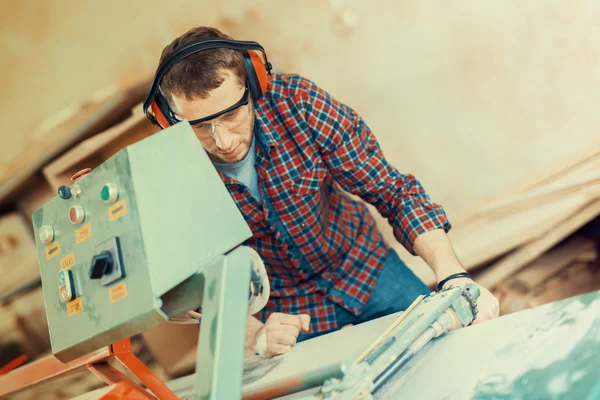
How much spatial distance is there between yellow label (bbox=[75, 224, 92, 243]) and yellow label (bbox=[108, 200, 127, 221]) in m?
0.06

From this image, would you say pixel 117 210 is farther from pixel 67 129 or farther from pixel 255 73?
pixel 67 129

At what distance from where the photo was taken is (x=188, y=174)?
2.74 feet

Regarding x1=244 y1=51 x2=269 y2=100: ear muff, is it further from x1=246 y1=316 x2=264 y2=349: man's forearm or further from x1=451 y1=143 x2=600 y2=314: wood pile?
x1=451 y1=143 x2=600 y2=314: wood pile

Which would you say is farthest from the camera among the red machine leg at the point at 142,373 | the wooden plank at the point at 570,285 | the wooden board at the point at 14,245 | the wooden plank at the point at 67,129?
the wooden board at the point at 14,245

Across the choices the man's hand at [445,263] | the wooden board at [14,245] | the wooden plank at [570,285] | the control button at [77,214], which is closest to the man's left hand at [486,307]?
the man's hand at [445,263]

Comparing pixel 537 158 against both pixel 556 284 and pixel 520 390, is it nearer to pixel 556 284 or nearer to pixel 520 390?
pixel 556 284

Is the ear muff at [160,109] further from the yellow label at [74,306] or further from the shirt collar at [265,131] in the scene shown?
the yellow label at [74,306]

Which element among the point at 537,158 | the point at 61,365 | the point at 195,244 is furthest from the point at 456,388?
the point at 537,158

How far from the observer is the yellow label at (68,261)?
2.88ft

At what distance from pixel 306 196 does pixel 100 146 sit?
0.84 metres

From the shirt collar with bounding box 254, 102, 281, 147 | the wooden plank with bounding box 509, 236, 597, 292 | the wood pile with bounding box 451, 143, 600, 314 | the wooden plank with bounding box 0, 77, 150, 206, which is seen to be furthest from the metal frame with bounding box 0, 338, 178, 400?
the wooden plank with bounding box 509, 236, 597, 292

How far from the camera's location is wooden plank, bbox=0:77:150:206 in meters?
1.92

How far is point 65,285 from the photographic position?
874mm

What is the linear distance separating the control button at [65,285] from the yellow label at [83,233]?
0.21 ft
